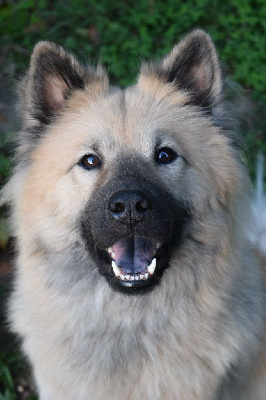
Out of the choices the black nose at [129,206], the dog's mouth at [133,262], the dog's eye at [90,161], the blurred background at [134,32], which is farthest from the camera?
the blurred background at [134,32]

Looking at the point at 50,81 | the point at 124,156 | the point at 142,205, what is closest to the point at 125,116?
the point at 124,156

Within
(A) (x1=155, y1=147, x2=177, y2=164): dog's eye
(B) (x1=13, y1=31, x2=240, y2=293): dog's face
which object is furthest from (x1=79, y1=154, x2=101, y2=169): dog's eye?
(A) (x1=155, y1=147, x2=177, y2=164): dog's eye

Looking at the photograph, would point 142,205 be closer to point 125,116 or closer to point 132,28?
point 125,116

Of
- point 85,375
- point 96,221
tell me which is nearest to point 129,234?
point 96,221

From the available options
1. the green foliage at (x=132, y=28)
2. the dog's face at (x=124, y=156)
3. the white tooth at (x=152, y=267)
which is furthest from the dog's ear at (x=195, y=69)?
the green foliage at (x=132, y=28)

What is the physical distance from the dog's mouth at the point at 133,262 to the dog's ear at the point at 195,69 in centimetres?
81

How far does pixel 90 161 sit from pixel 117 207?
0.37 m

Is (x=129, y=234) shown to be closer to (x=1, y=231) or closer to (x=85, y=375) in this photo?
(x=85, y=375)

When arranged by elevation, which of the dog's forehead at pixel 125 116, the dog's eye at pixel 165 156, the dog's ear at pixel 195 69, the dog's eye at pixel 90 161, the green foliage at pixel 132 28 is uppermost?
the green foliage at pixel 132 28

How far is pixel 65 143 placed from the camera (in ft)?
8.55

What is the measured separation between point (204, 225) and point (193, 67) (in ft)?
2.65

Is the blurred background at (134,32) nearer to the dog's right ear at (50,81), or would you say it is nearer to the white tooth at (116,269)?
the dog's right ear at (50,81)

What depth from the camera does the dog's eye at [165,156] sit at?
2.55 metres

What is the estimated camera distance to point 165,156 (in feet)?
8.38
